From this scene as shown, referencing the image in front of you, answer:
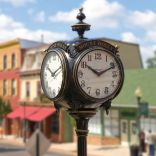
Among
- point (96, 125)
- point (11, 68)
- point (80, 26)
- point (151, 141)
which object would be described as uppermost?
point (11, 68)

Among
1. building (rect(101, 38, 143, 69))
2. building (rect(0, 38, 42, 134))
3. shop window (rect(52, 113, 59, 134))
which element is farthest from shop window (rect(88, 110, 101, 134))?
building (rect(0, 38, 42, 134))

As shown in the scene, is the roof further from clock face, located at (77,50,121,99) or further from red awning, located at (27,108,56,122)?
clock face, located at (77,50,121,99)

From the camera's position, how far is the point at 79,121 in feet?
10.2

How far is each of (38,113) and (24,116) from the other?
150cm

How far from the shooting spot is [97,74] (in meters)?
3.00

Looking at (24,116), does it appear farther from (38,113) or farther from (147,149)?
(147,149)

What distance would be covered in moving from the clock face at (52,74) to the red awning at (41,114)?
78.2 ft

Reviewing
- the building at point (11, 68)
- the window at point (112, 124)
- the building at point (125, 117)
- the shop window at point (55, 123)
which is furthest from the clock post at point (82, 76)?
the building at point (11, 68)

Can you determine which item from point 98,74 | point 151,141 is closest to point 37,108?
point 151,141

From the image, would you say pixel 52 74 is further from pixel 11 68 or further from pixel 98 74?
pixel 11 68

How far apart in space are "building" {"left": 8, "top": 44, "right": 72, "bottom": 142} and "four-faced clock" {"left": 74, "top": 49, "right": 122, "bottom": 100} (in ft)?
78.6

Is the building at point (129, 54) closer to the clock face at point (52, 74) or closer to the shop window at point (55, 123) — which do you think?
the shop window at point (55, 123)

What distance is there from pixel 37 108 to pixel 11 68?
7.64 metres

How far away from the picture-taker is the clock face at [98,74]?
2.91 meters
